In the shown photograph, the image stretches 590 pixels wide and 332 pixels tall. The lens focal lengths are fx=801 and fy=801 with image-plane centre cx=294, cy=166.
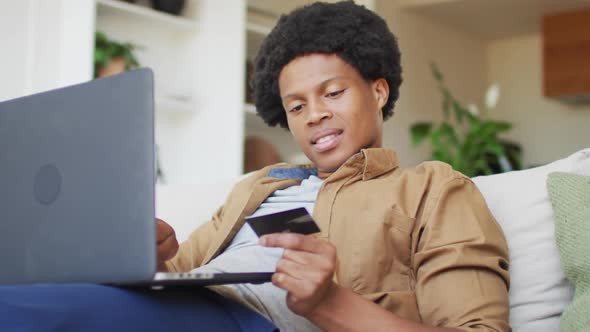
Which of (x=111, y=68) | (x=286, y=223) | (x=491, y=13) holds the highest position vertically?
(x=491, y=13)

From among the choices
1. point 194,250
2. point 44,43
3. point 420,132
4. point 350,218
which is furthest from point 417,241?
point 420,132

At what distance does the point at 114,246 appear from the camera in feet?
3.06

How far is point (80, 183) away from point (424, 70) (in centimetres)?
499

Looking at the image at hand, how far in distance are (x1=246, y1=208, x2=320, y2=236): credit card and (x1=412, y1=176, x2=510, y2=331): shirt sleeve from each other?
245 mm

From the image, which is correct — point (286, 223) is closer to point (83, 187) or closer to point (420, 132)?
point (83, 187)

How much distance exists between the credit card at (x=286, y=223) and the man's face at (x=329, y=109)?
471 mm

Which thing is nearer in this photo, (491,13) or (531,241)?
(531,241)

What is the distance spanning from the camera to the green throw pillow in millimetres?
1170

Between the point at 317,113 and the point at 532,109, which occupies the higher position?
the point at 532,109

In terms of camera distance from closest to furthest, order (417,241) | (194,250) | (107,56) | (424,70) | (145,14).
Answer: (417,241)
(194,250)
(107,56)
(145,14)
(424,70)

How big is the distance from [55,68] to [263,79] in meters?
1.81

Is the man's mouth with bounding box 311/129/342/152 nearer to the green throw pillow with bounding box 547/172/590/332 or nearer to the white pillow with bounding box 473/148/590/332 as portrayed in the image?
the white pillow with bounding box 473/148/590/332

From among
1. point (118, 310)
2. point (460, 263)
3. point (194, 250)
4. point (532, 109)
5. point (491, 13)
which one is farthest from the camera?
point (532, 109)

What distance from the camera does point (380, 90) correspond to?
1595 millimetres
